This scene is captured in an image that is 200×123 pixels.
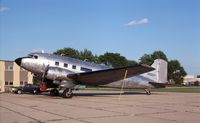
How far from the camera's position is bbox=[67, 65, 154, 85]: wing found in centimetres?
2469

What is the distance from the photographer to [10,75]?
53375mm

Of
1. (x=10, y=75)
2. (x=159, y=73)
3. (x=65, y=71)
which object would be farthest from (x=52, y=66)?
(x=10, y=75)

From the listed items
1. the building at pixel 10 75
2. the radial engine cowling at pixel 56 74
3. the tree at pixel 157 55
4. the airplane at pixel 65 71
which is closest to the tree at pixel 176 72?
the tree at pixel 157 55

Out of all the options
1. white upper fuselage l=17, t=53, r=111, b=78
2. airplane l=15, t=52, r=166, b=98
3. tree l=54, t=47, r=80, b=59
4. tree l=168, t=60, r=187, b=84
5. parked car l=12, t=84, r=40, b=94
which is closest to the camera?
airplane l=15, t=52, r=166, b=98

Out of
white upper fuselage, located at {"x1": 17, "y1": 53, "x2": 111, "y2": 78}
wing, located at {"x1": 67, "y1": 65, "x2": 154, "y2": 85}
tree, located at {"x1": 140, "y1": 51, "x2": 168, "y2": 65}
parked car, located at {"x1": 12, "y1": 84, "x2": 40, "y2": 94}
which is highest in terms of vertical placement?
tree, located at {"x1": 140, "y1": 51, "x2": 168, "y2": 65}

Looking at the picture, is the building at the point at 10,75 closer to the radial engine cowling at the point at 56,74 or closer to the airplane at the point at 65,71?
the airplane at the point at 65,71

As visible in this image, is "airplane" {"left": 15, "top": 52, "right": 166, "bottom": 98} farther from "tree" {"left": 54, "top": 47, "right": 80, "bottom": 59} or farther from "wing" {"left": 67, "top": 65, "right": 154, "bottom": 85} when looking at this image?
"tree" {"left": 54, "top": 47, "right": 80, "bottom": 59}

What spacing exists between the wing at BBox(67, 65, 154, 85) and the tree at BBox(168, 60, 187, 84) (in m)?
122

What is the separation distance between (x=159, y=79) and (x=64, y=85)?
12.6 meters

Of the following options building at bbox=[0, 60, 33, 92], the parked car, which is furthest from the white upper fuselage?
building at bbox=[0, 60, 33, 92]

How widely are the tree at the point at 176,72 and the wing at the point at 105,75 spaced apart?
399 ft

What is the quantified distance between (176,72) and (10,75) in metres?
107

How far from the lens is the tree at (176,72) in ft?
476

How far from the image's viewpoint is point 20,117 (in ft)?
39.4
